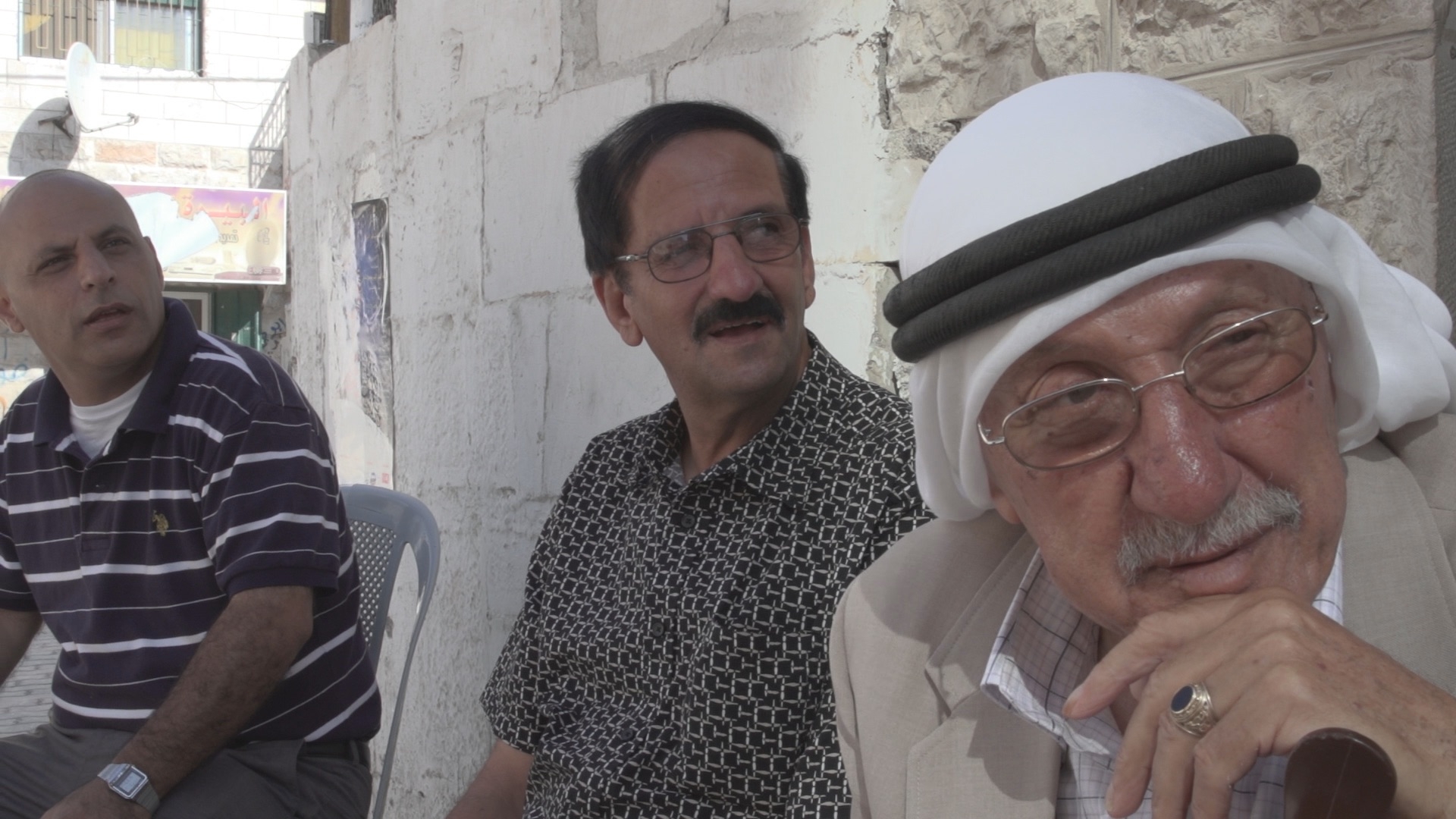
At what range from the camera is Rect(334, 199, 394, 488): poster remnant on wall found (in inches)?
176

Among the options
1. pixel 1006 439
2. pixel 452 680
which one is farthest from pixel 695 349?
pixel 452 680

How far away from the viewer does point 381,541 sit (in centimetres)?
294

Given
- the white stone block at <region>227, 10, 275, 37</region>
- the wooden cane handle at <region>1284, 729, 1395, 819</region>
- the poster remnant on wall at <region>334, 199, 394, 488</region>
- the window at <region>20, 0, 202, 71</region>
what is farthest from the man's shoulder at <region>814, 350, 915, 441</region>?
the window at <region>20, 0, 202, 71</region>

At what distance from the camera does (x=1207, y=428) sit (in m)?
1.07

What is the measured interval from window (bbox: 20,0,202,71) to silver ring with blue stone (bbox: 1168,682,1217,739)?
15.9m

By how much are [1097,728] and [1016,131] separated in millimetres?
612

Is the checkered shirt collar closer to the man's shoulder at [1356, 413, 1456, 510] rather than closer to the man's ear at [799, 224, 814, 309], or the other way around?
the man's shoulder at [1356, 413, 1456, 510]

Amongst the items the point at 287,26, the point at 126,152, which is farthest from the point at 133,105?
the point at 287,26

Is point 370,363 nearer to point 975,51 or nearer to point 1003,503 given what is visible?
point 975,51

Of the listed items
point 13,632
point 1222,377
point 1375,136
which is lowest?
point 13,632

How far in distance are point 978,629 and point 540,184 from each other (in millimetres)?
2316

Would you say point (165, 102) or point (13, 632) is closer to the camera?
point (13, 632)

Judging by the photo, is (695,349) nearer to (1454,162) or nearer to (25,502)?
(1454,162)

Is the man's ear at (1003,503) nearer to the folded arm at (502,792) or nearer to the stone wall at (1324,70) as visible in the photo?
the stone wall at (1324,70)
